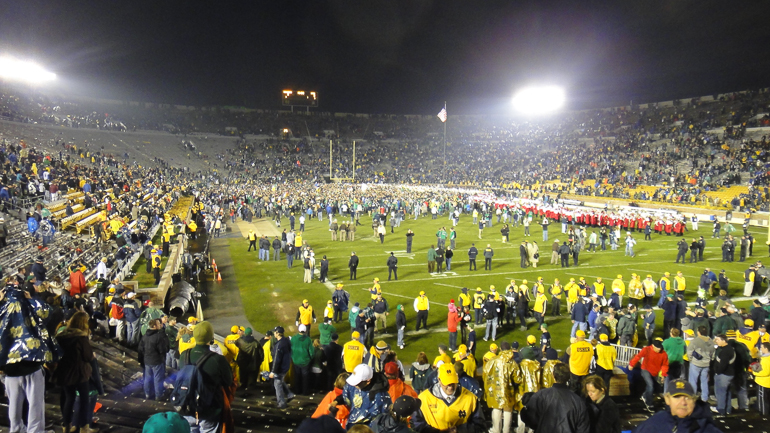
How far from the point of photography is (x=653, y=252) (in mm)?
22859

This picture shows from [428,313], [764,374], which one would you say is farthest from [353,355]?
[428,313]

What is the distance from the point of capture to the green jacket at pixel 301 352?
761cm

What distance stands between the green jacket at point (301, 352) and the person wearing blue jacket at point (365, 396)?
3.25 m

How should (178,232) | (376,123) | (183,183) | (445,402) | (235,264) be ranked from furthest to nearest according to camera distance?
(376,123)
(183,183)
(178,232)
(235,264)
(445,402)

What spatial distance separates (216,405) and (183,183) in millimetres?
48430

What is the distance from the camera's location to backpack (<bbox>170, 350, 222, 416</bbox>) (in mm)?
4039

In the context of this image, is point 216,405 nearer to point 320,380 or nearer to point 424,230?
point 320,380

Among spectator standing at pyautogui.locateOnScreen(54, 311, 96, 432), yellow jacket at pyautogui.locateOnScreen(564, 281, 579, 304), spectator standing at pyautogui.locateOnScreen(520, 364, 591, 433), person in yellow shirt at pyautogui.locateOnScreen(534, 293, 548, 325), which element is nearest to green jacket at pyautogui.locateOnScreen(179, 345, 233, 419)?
spectator standing at pyautogui.locateOnScreen(54, 311, 96, 432)

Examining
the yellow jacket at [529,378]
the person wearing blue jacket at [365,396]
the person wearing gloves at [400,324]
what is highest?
the person wearing blue jacket at [365,396]

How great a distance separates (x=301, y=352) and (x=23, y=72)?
225 ft

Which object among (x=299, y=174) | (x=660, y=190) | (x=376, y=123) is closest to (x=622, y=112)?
(x=660, y=190)

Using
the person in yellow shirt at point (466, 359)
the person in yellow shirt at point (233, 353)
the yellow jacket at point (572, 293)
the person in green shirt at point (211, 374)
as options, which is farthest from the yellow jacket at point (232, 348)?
the yellow jacket at point (572, 293)

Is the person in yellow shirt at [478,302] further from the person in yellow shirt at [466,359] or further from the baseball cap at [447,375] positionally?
the baseball cap at [447,375]

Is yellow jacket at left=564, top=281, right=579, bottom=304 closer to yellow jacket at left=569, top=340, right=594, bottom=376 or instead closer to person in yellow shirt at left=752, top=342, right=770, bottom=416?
person in yellow shirt at left=752, top=342, right=770, bottom=416
